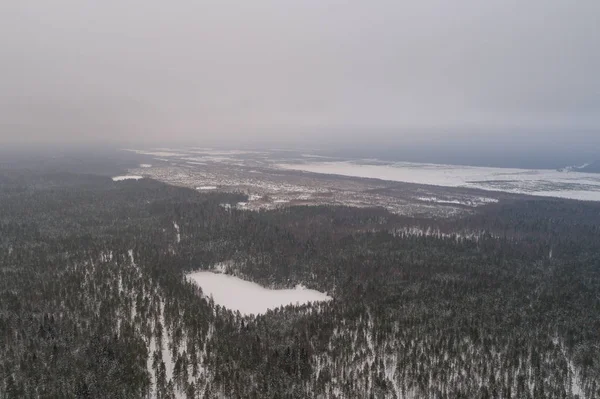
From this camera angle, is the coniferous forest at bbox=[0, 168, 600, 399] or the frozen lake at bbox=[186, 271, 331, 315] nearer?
the coniferous forest at bbox=[0, 168, 600, 399]

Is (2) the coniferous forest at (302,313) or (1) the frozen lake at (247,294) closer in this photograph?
(2) the coniferous forest at (302,313)

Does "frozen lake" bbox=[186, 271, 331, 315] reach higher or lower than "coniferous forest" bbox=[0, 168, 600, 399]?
lower

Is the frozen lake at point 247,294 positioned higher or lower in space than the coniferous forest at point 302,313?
lower

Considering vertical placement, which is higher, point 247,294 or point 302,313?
point 302,313

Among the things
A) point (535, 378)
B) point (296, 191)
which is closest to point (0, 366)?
point (535, 378)

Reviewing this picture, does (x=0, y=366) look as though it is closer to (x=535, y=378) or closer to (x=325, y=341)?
(x=325, y=341)

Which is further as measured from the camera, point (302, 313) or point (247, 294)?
point (247, 294)
